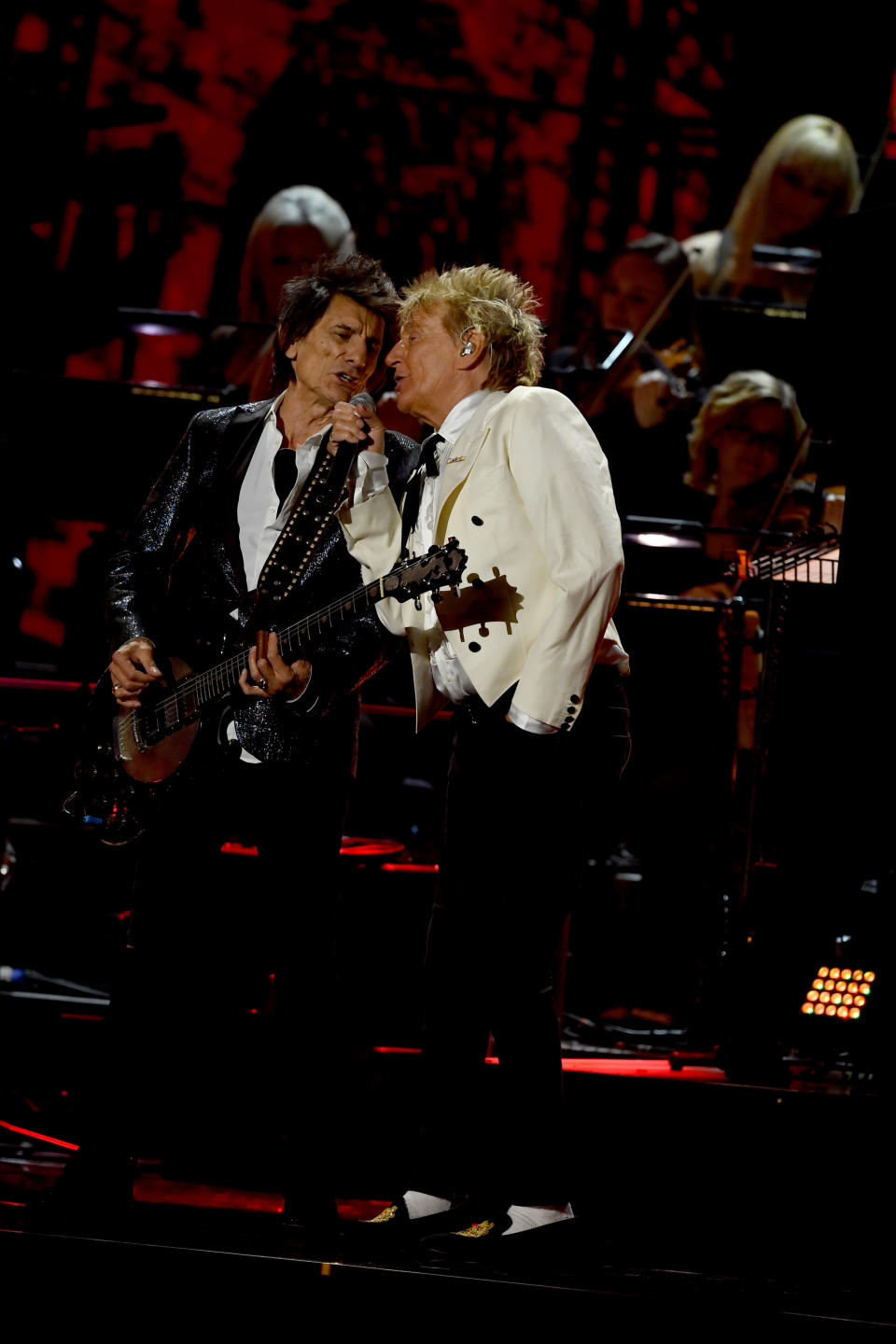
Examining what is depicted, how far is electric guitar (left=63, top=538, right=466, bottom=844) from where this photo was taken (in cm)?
248

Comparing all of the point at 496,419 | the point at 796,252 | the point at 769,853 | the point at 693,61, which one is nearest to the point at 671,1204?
the point at 769,853

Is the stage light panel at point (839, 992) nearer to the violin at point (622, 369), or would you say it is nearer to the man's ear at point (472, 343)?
the man's ear at point (472, 343)

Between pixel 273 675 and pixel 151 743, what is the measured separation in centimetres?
46

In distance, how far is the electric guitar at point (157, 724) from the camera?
2.48m

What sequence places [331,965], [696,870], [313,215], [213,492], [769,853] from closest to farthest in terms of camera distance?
[331,965]
[213,492]
[769,853]
[696,870]
[313,215]

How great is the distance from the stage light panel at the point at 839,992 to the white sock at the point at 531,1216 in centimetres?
169

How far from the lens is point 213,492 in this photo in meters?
2.79

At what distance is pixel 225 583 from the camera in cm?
273

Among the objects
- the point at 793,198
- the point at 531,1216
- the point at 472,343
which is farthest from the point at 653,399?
the point at 531,1216

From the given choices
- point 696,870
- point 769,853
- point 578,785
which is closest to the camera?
point 578,785

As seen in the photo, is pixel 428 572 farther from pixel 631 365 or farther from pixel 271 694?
pixel 631 365

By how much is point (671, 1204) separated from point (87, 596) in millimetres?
2911

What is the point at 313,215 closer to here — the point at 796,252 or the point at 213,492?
the point at 796,252

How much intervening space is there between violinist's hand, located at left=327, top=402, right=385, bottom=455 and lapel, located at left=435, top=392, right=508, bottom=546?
16 centimetres
